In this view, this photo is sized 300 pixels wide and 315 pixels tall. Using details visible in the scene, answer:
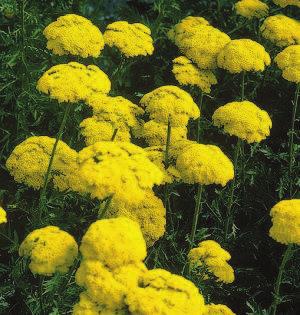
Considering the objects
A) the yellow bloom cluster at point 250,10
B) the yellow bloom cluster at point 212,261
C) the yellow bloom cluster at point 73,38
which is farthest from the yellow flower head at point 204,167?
the yellow bloom cluster at point 250,10

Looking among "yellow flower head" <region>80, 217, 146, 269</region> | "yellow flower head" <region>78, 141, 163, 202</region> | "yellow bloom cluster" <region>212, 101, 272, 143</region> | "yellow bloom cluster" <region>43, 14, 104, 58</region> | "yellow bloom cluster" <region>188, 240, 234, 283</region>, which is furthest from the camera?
"yellow bloom cluster" <region>43, 14, 104, 58</region>

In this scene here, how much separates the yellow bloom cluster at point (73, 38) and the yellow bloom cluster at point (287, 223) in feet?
6.82

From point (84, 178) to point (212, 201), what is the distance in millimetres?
2563

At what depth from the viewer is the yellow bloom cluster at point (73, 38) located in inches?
208

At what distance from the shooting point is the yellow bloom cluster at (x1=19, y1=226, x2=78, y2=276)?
366 cm

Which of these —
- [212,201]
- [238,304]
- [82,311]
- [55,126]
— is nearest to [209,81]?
[212,201]

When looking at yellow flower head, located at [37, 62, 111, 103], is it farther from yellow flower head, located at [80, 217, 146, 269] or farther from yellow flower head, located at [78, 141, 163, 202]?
yellow flower head, located at [80, 217, 146, 269]

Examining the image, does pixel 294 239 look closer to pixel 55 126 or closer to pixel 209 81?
pixel 209 81

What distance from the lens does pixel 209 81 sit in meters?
5.95

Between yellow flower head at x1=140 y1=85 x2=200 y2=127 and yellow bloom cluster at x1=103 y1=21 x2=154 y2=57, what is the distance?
97 cm

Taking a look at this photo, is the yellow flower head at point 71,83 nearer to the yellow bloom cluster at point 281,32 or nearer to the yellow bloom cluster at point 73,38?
the yellow bloom cluster at point 73,38

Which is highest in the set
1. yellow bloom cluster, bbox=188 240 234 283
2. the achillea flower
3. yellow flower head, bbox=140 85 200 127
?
yellow flower head, bbox=140 85 200 127

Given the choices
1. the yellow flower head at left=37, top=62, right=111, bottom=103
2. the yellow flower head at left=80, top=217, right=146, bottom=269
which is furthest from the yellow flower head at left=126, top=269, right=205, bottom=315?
the yellow flower head at left=37, top=62, right=111, bottom=103

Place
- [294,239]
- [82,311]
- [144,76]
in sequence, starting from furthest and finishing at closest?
[144,76]
[294,239]
[82,311]
